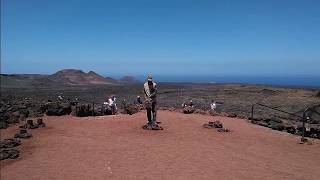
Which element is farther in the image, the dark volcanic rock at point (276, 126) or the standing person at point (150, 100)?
the dark volcanic rock at point (276, 126)

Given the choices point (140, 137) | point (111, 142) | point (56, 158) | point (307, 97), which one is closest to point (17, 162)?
point (56, 158)

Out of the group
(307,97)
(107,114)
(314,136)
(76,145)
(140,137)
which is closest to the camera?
(76,145)

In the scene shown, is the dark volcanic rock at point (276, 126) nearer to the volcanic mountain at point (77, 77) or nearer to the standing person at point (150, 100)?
the standing person at point (150, 100)

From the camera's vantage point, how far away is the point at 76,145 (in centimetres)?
1305

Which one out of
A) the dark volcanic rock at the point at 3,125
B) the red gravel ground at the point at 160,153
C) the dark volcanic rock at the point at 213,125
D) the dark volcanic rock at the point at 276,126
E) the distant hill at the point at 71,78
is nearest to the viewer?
the red gravel ground at the point at 160,153

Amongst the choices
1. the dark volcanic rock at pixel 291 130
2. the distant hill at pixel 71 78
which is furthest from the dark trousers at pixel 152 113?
the distant hill at pixel 71 78

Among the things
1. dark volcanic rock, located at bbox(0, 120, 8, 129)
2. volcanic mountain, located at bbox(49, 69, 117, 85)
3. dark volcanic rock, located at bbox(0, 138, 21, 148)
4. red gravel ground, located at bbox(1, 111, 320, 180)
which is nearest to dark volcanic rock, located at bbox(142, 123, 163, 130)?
red gravel ground, located at bbox(1, 111, 320, 180)

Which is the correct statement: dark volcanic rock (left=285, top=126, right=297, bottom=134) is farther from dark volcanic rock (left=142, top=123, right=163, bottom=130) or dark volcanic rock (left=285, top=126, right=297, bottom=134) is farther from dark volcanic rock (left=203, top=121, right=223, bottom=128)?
dark volcanic rock (left=142, top=123, right=163, bottom=130)

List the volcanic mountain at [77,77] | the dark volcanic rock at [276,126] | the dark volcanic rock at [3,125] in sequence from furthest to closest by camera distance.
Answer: the volcanic mountain at [77,77], the dark volcanic rock at [3,125], the dark volcanic rock at [276,126]

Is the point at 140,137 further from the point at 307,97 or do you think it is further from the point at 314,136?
the point at 307,97

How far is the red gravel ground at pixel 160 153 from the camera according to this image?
1037cm

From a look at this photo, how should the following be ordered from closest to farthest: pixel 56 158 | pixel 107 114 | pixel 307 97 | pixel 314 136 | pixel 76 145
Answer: pixel 56 158 → pixel 76 145 → pixel 314 136 → pixel 107 114 → pixel 307 97

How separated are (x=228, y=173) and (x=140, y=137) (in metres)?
4.76

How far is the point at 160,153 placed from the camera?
1209 cm
